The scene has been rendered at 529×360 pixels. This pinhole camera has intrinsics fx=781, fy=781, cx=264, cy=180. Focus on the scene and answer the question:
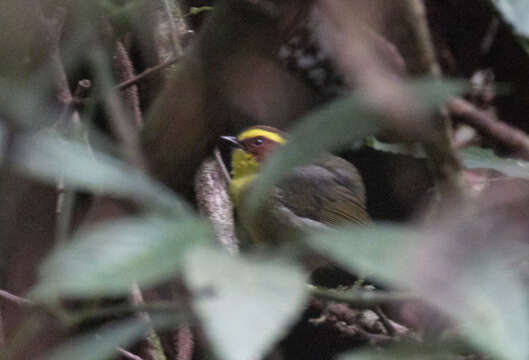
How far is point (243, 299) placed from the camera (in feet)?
1.44

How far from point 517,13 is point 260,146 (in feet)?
3.71

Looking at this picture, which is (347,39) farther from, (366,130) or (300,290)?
(300,290)

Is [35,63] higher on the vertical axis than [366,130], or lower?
lower

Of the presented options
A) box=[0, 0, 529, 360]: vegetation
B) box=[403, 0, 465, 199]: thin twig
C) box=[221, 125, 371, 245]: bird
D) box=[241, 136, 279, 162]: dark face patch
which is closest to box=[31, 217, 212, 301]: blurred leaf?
box=[0, 0, 529, 360]: vegetation

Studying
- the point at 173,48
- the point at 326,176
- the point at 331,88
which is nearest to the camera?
the point at 173,48

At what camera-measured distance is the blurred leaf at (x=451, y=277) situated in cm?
47

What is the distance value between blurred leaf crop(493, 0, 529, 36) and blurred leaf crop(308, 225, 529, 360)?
30.8 inches

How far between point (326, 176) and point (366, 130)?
5.81 feet

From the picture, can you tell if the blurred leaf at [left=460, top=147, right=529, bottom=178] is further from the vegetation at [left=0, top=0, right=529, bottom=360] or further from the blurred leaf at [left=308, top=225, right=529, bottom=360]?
the blurred leaf at [left=308, top=225, right=529, bottom=360]

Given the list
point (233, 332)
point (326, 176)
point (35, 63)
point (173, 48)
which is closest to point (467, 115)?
point (233, 332)

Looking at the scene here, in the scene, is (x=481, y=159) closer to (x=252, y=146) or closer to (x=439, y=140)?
(x=439, y=140)

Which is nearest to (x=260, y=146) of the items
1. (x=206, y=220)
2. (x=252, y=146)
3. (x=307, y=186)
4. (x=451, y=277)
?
(x=252, y=146)

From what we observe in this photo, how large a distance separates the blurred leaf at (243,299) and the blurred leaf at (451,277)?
0.04m

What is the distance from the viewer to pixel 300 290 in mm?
449
